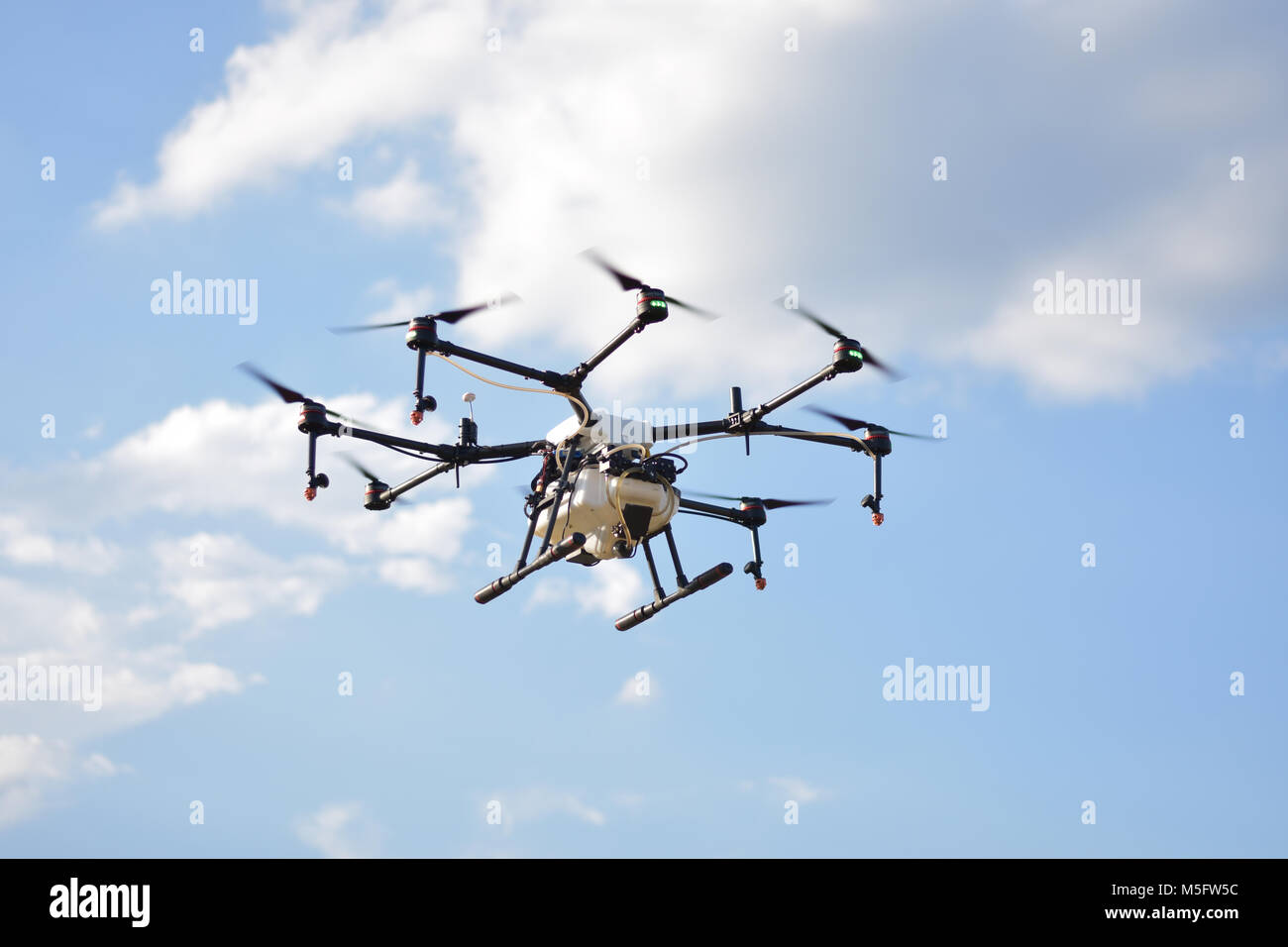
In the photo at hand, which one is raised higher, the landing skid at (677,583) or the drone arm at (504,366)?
the drone arm at (504,366)

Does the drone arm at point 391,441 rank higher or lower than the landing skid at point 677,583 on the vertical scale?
higher

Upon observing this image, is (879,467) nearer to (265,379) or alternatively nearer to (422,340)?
(422,340)

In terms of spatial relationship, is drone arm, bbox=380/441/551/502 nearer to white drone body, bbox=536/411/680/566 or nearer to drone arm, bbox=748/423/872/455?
white drone body, bbox=536/411/680/566

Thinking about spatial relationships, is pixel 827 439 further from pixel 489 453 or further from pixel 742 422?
pixel 489 453

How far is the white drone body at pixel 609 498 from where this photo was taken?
92.5ft

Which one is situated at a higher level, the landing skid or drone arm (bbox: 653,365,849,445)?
drone arm (bbox: 653,365,849,445)

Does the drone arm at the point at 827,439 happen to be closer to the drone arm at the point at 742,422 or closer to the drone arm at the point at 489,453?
the drone arm at the point at 742,422

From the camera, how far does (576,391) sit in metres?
26.9

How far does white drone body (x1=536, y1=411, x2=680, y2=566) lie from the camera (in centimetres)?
2820

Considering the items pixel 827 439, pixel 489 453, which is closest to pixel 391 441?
pixel 489 453

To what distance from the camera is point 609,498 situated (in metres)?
28.2

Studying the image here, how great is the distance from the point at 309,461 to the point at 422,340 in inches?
157
